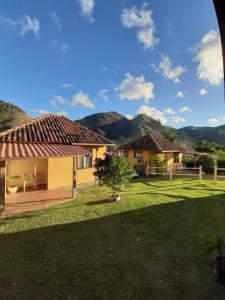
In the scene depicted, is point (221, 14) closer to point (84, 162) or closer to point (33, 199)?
point (33, 199)

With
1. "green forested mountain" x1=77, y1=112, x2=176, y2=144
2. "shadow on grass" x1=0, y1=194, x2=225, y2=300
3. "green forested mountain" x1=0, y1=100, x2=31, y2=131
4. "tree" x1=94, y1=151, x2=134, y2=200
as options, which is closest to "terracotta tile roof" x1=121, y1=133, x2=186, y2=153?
"tree" x1=94, y1=151, x2=134, y2=200

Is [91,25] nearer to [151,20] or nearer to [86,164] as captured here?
[151,20]

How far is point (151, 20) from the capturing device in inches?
543

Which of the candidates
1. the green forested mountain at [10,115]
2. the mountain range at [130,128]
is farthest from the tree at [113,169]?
the mountain range at [130,128]

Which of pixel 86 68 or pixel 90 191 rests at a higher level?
pixel 86 68

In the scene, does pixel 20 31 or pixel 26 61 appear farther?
pixel 26 61

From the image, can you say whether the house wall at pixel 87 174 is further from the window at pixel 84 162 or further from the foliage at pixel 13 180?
the foliage at pixel 13 180

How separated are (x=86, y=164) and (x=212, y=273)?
46.4ft

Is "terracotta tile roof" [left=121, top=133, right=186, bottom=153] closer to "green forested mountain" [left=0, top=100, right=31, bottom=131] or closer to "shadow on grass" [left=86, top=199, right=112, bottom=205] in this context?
"shadow on grass" [left=86, top=199, right=112, bottom=205]

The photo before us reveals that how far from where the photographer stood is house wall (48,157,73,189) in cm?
1697

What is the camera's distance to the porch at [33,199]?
39.4 feet

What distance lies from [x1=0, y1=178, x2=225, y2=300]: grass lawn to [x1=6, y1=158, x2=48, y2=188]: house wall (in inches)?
204

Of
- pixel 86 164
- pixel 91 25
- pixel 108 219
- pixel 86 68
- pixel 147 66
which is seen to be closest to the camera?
pixel 108 219

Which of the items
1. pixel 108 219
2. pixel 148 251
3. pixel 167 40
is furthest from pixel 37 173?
pixel 167 40
